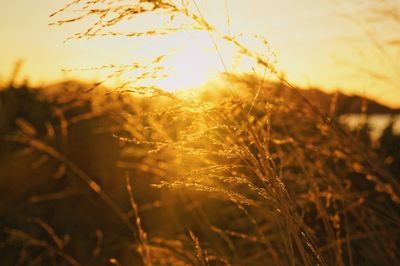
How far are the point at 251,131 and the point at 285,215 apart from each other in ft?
0.79

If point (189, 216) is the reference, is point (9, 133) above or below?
above

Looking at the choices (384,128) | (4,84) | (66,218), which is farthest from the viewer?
(4,84)

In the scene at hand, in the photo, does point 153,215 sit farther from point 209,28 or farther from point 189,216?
point 209,28

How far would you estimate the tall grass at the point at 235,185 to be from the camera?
136cm

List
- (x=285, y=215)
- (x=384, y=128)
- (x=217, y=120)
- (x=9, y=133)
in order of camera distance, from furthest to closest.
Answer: (x=384, y=128), (x=9, y=133), (x=217, y=120), (x=285, y=215)

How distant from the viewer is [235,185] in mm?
3098

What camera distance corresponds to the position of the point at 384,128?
4105mm

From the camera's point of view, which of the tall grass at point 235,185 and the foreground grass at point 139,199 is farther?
the foreground grass at point 139,199

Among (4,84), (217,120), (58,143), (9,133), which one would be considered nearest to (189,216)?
(58,143)

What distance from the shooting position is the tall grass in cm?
136

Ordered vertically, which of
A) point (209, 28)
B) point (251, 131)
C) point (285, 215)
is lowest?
point (285, 215)

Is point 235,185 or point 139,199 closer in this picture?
point 235,185

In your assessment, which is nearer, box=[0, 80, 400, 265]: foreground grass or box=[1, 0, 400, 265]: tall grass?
box=[1, 0, 400, 265]: tall grass

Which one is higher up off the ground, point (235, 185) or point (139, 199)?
point (235, 185)
